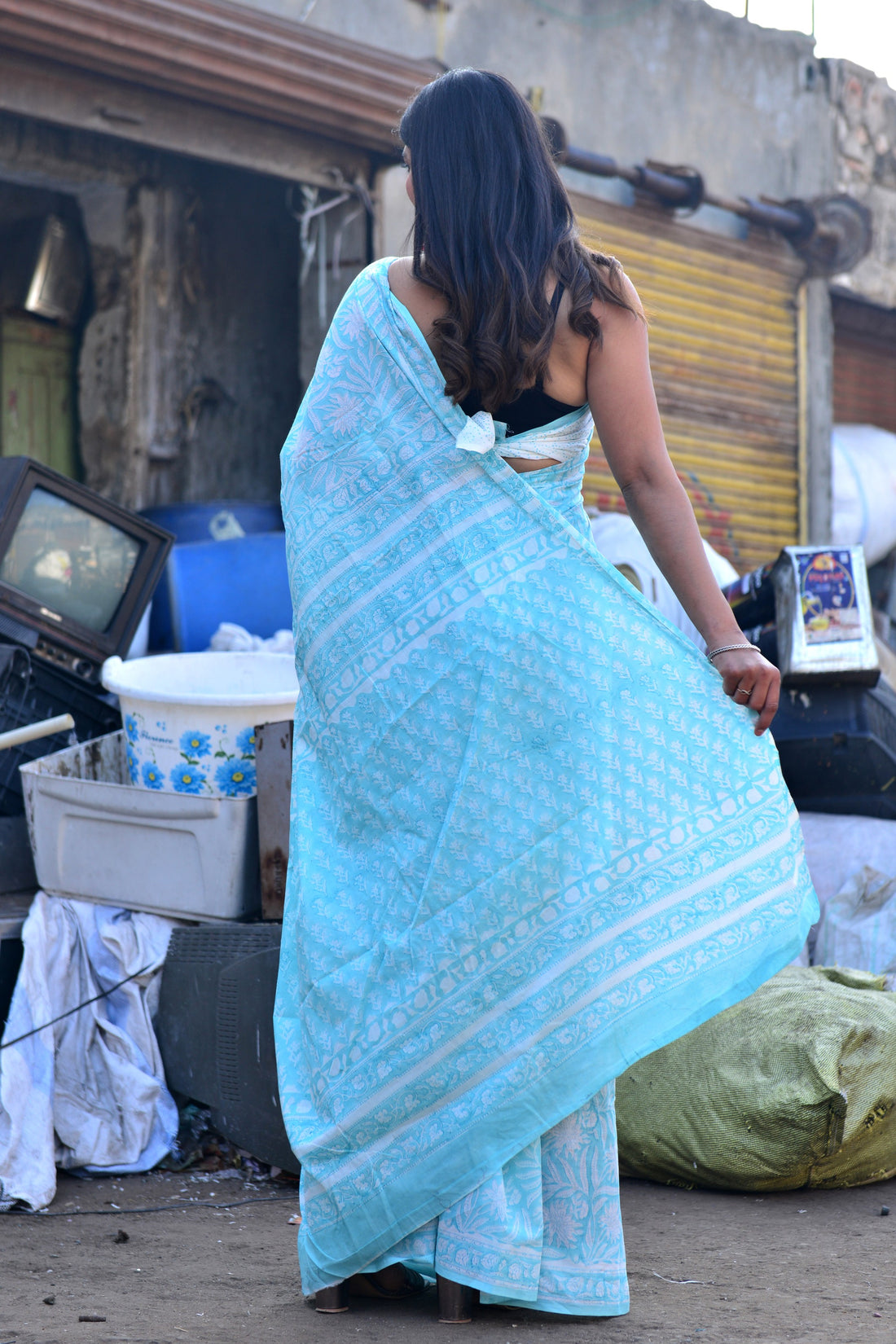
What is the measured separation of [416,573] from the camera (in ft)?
6.67

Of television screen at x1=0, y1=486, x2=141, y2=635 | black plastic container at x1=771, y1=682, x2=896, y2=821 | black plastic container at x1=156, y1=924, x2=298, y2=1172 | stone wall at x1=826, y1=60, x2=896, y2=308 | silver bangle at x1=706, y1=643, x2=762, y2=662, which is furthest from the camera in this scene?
stone wall at x1=826, y1=60, x2=896, y2=308

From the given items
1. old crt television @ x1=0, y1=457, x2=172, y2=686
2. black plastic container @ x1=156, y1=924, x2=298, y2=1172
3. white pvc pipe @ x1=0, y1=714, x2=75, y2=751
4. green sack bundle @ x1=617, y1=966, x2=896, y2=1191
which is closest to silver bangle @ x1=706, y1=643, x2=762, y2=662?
green sack bundle @ x1=617, y1=966, x2=896, y2=1191

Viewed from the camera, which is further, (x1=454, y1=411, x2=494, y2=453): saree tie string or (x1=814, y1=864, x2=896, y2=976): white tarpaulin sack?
(x1=814, y1=864, x2=896, y2=976): white tarpaulin sack

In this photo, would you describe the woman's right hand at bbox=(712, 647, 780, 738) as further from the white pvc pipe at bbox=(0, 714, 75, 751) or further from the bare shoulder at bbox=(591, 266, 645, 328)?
the white pvc pipe at bbox=(0, 714, 75, 751)

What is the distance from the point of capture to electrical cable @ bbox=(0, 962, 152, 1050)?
125 inches

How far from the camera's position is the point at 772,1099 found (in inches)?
112

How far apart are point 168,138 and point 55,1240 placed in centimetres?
388

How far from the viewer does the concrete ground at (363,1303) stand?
6.53ft

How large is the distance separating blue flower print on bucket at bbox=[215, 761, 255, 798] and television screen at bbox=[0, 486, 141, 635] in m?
0.90

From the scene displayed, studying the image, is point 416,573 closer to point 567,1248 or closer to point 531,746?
point 531,746

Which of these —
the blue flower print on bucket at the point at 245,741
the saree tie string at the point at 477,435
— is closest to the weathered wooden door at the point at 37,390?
the blue flower print on bucket at the point at 245,741

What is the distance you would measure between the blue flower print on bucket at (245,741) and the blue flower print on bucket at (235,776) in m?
0.03

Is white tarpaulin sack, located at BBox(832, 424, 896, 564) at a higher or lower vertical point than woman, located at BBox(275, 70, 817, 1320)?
higher

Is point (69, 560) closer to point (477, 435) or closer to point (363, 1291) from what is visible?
point (477, 435)
